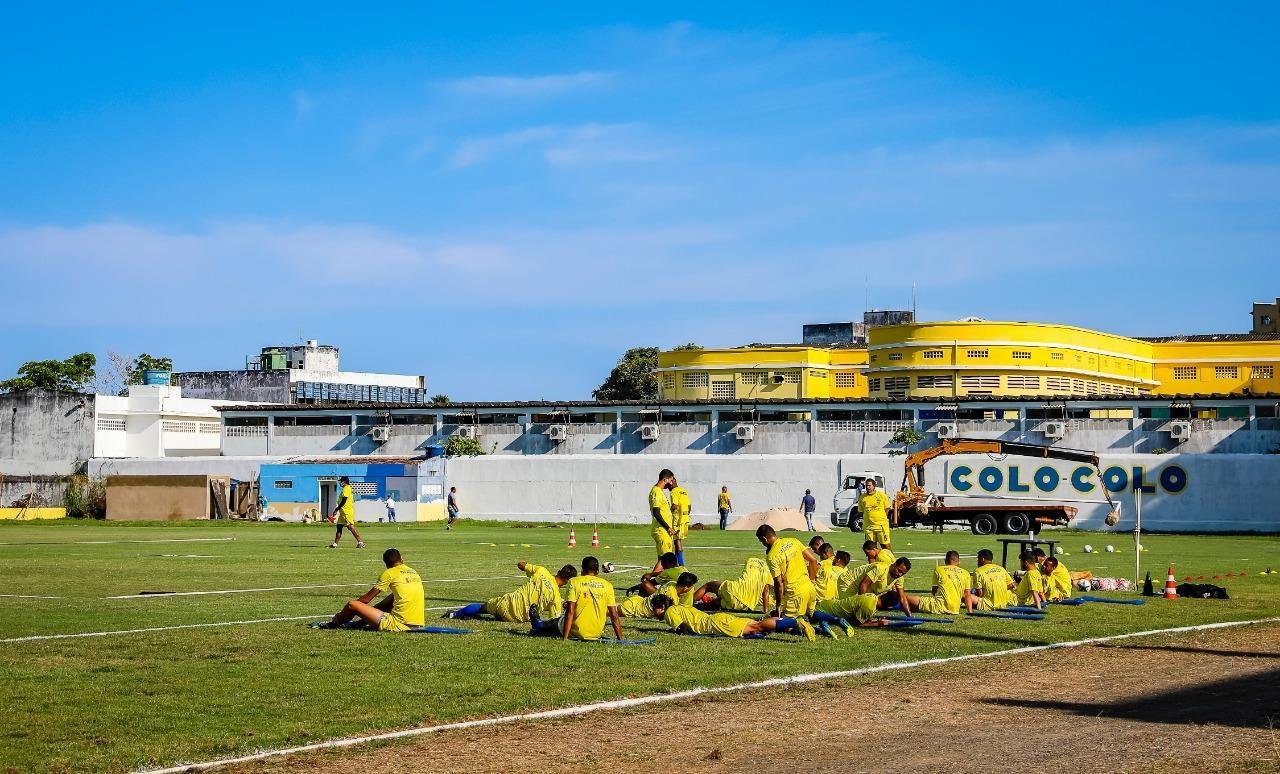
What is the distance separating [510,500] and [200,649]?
50.7m

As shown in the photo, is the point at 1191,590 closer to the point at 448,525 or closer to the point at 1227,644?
the point at 1227,644

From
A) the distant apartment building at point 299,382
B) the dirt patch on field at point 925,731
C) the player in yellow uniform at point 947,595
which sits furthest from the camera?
the distant apartment building at point 299,382

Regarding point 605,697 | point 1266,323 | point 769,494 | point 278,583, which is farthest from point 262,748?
point 1266,323

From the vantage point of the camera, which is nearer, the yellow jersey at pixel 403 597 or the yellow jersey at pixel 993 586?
the yellow jersey at pixel 403 597

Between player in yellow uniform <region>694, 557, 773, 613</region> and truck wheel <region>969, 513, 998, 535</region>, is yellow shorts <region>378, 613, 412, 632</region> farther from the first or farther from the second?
truck wheel <region>969, 513, 998, 535</region>

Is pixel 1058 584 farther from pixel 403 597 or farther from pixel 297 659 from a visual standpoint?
pixel 297 659

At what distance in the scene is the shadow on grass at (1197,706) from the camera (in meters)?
13.0

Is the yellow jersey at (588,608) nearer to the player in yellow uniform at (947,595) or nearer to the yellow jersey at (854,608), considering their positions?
the yellow jersey at (854,608)

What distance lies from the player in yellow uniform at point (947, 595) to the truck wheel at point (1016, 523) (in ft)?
106

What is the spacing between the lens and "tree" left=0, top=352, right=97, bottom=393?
12138 centimetres

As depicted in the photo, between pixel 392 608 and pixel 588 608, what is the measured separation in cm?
256

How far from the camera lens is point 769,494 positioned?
6438 centimetres

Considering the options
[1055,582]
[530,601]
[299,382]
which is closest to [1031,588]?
[1055,582]

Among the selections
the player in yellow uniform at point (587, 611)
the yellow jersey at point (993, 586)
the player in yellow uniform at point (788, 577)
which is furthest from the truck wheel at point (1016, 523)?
the player in yellow uniform at point (587, 611)
